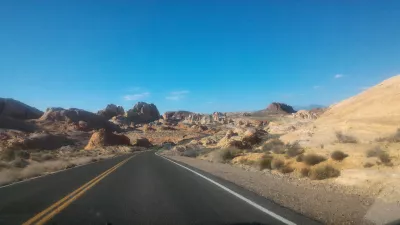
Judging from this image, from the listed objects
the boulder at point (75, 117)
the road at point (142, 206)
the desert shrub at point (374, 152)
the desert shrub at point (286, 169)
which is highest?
the boulder at point (75, 117)

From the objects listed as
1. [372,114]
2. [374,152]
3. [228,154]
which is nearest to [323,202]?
[374,152]

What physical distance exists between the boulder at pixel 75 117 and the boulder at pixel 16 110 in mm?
4744

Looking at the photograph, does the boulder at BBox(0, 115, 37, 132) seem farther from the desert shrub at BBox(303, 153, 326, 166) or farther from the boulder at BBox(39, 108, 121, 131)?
the desert shrub at BBox(303, 153, 326, 166)

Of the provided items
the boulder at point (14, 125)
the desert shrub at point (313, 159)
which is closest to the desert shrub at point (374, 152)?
the desert shrub at point (313, 159)

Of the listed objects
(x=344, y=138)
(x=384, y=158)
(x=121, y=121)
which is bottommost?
(x=384, y=158)

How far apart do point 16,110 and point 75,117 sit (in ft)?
70.7

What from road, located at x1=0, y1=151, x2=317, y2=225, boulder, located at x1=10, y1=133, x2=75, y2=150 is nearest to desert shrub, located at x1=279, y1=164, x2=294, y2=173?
road, located at x1=0, y1=151, x2=317, y2=225

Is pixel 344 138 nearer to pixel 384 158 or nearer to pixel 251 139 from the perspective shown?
pixel 384 158

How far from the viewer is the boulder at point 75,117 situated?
144125mm

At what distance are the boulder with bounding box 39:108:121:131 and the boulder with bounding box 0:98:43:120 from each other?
474 cm

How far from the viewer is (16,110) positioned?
135750mm

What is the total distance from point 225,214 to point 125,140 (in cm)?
10936

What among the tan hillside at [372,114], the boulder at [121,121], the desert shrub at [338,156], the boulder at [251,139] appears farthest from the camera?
the boulder at [121,121]

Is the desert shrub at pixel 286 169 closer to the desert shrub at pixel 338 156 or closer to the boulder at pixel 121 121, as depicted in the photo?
the desert shrub at pixel 338 156
